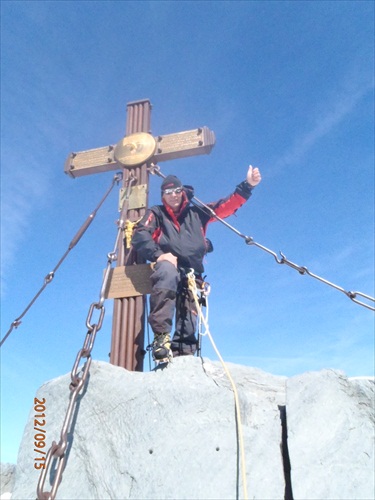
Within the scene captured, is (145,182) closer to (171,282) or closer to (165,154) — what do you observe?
(165,154)

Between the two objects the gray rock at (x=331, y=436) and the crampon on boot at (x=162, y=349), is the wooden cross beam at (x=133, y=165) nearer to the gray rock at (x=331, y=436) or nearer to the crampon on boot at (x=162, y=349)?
the crampon on boot at (x=162, y=349)

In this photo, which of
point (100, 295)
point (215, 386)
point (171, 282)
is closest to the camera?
point (215, 386)

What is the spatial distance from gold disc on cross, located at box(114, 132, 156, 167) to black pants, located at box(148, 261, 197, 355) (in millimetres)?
2082

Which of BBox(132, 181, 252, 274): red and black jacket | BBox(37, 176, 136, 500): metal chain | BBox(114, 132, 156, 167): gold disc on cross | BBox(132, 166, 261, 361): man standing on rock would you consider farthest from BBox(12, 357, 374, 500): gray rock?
BBox(114, 132, 156, 167): gold disc on cross

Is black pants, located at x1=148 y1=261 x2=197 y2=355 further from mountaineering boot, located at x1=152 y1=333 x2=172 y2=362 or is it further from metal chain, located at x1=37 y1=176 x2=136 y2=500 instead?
metal chain, located at x1=37 y1=176 x2=136 y2=500

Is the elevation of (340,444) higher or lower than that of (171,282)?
lower

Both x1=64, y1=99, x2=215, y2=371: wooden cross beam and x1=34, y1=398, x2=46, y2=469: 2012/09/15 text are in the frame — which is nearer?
x1=34, y1=398, x2=46, y2=469: 2012/09/15 text

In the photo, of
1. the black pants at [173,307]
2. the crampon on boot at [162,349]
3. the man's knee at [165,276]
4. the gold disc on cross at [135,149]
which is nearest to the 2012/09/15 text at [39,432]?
the crampon on boot at [162,349]

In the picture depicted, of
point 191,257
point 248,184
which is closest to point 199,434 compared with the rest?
point 191,257

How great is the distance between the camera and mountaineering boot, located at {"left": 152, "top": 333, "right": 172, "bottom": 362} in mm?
3904

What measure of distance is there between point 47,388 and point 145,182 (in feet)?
10.6

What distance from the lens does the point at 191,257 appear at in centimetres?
494

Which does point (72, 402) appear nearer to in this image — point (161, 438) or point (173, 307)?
point (161, 438)

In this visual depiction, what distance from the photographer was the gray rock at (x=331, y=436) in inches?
109
